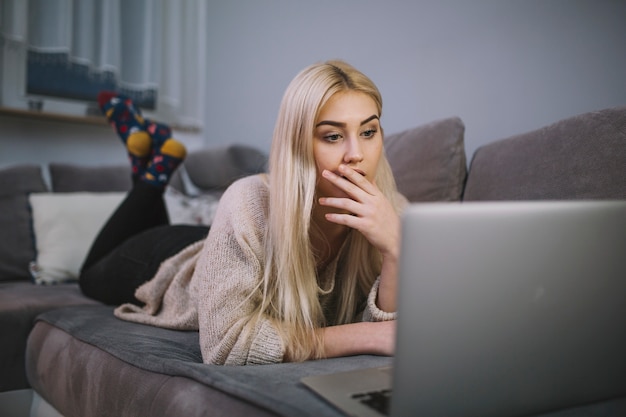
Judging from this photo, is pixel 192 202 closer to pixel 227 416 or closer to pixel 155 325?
pixel 155 325

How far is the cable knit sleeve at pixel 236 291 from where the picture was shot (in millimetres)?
910

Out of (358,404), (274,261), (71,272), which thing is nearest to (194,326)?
(274,261)

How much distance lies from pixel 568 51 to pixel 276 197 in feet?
2.80

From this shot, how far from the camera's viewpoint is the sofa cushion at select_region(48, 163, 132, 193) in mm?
2400

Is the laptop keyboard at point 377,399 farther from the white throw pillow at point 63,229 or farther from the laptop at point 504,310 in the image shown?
the white throw pillow at point 63,229

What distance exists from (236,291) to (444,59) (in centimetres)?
106

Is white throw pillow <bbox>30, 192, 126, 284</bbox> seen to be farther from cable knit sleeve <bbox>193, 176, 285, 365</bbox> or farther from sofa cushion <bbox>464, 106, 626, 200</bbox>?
sofa cushion <bbox>464, 106, 626, 200</bbox>

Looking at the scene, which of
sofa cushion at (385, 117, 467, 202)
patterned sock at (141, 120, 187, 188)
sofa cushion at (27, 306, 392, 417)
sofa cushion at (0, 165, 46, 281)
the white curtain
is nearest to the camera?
sofa cushion at (27, 306, 392, 417)

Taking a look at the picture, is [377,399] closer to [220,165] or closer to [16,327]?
[16,327]

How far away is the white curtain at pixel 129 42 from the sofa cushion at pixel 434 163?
197 centimetres

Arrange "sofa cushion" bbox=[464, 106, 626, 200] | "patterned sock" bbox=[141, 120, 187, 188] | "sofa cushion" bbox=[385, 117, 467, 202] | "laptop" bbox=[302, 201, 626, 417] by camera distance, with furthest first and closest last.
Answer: "patterned sock" bbox=[141, 120, 187, 188]
"sofa cushion" bbox=[385, 117, 467, 202]
"sofa cushion" bbox=[464, 106, 626, 200]
"laptop" bbox=[302, 201, 626, 417]

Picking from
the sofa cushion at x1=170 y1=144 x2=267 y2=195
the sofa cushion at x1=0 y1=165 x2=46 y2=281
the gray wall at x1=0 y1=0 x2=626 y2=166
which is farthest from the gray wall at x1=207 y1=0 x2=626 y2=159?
the sofa cushion at x1=0 y1=165 x2=46 y2=281

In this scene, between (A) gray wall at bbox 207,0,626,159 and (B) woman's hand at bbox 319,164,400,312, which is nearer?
(B) woman's hand at bbox 319,164,400,312

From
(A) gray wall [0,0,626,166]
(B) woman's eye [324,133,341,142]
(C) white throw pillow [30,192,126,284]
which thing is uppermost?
(A) gray wall [0,0,626,166]
